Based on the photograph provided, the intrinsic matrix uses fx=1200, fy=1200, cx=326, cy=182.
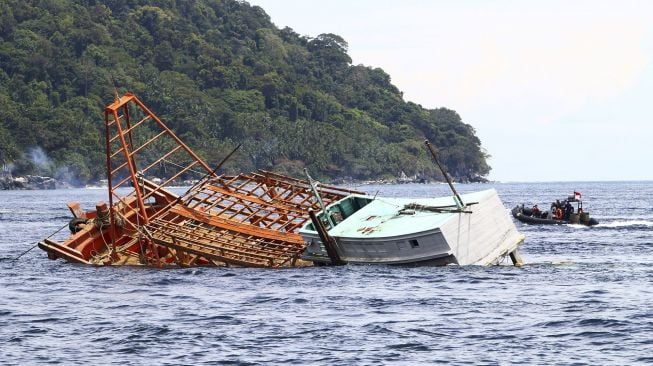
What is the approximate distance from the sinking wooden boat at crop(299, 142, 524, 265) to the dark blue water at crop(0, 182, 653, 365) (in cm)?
66

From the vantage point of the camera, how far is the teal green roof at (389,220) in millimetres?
48094

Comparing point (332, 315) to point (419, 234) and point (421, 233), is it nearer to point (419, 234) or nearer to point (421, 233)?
point (421, 233)

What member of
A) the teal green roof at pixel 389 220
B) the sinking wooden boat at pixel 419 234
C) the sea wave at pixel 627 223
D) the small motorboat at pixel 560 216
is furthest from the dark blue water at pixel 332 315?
the sea wave at pixel 627 223

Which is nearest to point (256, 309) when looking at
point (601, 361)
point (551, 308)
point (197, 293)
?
point (197, 293)

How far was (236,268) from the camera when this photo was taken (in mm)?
52094

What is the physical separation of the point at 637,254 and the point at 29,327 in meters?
35.4

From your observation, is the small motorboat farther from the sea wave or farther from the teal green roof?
the teal green roof

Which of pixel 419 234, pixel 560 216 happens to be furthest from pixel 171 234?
pixel 560 216

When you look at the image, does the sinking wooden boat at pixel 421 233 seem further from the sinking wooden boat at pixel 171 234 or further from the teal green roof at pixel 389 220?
the sinking wooden boat at pixel 171 234

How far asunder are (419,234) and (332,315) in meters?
9.11

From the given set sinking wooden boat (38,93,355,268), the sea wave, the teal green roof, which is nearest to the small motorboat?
the sea wave

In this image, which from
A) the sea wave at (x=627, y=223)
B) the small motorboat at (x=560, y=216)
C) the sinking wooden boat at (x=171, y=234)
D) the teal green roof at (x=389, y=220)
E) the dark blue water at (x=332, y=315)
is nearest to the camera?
the dark blue water at (x=332, y=315)

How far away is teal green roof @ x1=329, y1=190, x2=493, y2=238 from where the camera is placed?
48.1 meters

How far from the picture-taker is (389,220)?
5109 centimetres
